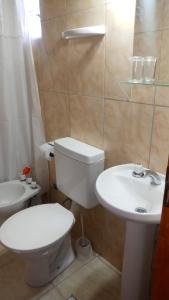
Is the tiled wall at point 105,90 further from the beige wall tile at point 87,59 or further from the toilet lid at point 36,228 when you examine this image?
the toilet lid at point 36,228

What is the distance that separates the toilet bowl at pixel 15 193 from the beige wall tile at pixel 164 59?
4.38ft

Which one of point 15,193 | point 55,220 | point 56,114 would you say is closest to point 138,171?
point 55,220

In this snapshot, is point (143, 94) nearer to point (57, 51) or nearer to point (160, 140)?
point (160, 140)

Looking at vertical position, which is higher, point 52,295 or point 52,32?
point 52,32

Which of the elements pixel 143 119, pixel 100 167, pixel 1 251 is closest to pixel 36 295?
pixel 1 251

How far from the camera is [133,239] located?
1120mm

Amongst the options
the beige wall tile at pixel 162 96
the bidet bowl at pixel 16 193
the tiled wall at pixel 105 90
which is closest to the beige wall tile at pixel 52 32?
the tiled wall at pixel 105 90

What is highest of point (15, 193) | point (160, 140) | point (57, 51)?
point (57, 51)

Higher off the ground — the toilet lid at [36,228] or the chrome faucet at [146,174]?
the chrome faucet at [146,174]

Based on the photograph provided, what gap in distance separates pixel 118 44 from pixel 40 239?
3.84ft

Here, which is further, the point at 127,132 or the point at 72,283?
the point at 72,283

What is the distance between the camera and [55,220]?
146cm

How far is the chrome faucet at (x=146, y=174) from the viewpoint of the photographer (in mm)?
1116

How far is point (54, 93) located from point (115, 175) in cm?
84
